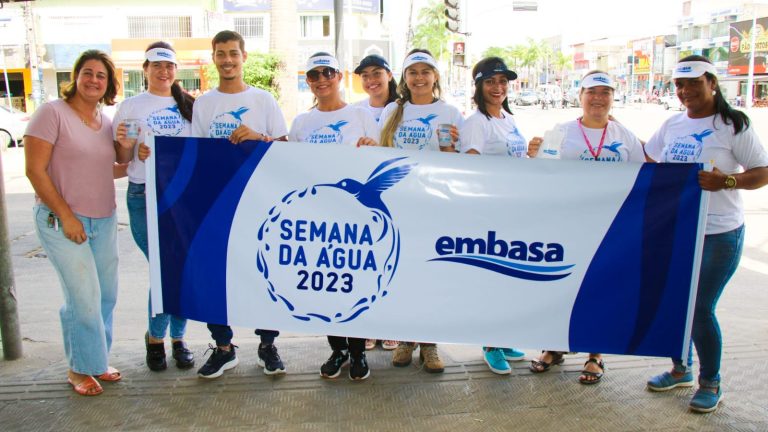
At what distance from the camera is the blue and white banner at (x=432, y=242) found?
3.59 m

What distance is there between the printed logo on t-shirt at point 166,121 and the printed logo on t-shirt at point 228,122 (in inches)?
12.0

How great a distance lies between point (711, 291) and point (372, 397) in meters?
2.00

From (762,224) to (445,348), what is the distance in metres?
6.64

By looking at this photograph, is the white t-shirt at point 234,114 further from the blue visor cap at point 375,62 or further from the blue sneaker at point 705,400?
the blue sneaker at point 705,400

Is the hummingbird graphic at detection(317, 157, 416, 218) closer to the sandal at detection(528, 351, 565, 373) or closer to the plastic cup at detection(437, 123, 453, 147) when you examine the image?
the plastic cup at detection(437, 123, 453, 147)

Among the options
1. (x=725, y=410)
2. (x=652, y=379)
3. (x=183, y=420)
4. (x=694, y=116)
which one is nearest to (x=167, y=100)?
(x=183, y=420)

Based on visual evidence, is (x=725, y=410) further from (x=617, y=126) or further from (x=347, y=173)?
(x=347, y=173)

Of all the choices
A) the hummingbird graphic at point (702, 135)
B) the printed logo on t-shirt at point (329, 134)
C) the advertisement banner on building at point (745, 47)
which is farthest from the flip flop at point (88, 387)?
the advertisement banner on building at point (745, 47)

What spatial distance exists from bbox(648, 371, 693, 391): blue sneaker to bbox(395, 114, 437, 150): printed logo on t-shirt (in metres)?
1.99

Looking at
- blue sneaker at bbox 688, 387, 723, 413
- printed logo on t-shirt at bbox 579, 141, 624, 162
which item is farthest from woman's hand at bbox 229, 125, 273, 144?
blue sneaker at bbox 688, 387, 723, 413

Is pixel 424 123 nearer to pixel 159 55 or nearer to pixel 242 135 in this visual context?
pixel 242 135

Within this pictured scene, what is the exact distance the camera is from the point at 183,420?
3.61 meters

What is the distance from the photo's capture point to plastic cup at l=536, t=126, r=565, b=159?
3.77 metres

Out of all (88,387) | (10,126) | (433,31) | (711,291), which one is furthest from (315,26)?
(711,291)
